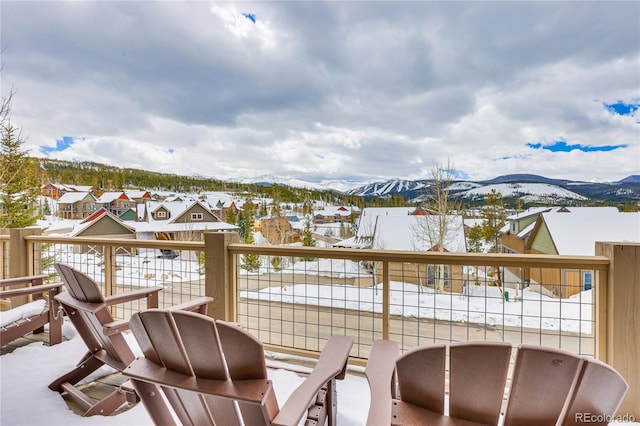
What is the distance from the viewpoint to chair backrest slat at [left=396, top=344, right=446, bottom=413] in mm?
864

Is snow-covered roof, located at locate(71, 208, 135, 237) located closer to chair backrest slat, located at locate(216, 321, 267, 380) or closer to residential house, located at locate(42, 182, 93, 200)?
residential house, located at locate(42, 182, 93, 200)

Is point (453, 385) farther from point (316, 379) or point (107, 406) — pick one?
point (107, 406)

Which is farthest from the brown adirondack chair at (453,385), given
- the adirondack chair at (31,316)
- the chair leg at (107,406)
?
the adirondack chair at (31,316)

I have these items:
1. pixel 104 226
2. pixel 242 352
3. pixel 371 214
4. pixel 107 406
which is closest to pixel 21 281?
pixel 107 406

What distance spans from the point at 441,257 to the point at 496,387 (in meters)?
1.34

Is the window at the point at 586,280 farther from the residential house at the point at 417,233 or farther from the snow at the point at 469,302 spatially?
the residential house at the point at 417,233

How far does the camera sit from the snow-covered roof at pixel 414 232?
12.8 m

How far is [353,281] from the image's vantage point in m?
3.79

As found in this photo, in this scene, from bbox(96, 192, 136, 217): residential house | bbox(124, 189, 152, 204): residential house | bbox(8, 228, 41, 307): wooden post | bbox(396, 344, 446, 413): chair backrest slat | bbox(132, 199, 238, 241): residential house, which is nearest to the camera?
bbox(396, 344, 446, 413): chair backrest slat

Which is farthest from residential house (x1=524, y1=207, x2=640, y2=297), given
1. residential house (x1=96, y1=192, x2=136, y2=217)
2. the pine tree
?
the pine tree

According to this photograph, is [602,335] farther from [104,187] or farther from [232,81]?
[104,187]

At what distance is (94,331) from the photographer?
1.98m

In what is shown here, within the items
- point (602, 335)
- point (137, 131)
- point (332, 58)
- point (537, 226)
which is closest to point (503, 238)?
point (537, 226)

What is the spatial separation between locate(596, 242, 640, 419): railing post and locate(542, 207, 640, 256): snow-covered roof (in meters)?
6.42
